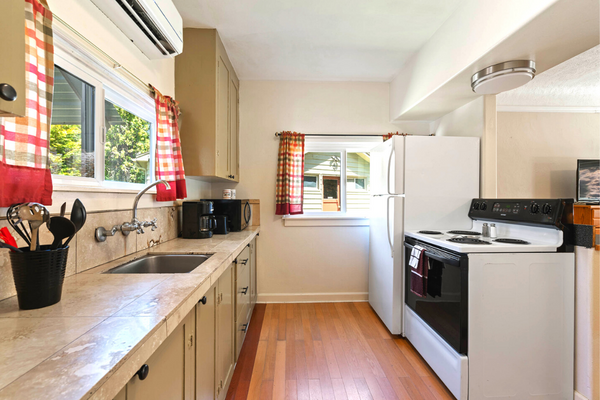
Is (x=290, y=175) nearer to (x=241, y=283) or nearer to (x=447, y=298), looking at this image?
(x=241, y=283)

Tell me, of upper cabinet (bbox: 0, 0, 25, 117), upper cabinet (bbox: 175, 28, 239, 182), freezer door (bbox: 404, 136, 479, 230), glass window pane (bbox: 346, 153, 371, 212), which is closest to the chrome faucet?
upper cabinet (bbox: 175, 28, 239, 182)

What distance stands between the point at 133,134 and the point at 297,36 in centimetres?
153

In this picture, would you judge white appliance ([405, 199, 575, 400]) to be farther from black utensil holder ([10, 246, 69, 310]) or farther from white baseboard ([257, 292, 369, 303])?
black utensil holder ([10, 246, 69, 310])

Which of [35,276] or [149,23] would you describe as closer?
[35,276]

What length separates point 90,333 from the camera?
0.71 meters

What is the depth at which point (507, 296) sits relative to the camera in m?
1.75

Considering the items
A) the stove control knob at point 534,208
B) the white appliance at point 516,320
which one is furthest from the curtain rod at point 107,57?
the stove control knob at point 534,208

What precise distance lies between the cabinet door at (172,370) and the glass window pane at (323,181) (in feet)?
8.51

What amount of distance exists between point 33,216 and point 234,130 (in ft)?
8.08

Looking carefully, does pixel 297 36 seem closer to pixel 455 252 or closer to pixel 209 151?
pixel 209 151

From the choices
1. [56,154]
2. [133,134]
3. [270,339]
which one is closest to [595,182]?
[270,339]

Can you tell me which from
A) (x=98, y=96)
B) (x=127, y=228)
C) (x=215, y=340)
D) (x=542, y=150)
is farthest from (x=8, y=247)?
(x=542, y=150)

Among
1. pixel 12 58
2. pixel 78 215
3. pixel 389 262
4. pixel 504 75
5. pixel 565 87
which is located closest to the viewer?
pixel 12 58

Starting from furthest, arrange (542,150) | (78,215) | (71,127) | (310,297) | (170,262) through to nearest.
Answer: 1. (542,150)
2. (310,297)
3. (170,262)
4. (71,127)
5. (78,215)
